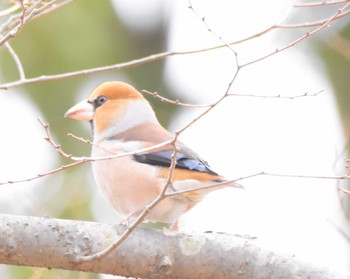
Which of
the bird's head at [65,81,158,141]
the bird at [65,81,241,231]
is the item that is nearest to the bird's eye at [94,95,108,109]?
the bird's head at [65,81,158,141]

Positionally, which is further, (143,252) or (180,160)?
(180,160)

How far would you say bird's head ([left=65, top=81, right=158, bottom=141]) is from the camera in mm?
4855

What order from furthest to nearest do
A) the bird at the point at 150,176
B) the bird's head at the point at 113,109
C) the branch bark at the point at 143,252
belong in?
the bird's head at the point at 113,109
the bird at the point at 150,176
the branch bark at the point at 143,252

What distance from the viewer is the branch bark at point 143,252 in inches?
133

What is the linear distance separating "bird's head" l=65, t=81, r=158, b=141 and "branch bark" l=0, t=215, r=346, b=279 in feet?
4.46

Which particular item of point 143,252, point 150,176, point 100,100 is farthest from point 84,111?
point 143,252

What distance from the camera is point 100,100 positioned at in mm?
4965

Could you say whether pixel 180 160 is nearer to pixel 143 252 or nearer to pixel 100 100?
pixel 143 252

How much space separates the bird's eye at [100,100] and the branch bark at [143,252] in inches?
59.6

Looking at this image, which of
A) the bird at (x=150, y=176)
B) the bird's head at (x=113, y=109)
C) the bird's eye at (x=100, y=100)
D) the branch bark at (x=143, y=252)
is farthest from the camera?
the bird's eye at (x=100, y=100)

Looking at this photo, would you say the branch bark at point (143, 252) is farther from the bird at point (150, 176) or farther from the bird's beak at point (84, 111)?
the bird's beak at point (84, 111)

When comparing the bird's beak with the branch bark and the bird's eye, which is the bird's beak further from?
the branch bark

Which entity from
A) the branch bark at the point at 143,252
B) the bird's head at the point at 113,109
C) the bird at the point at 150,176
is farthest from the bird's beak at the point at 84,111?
the branch bark at the point at 143,252

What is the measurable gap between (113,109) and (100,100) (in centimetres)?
10
